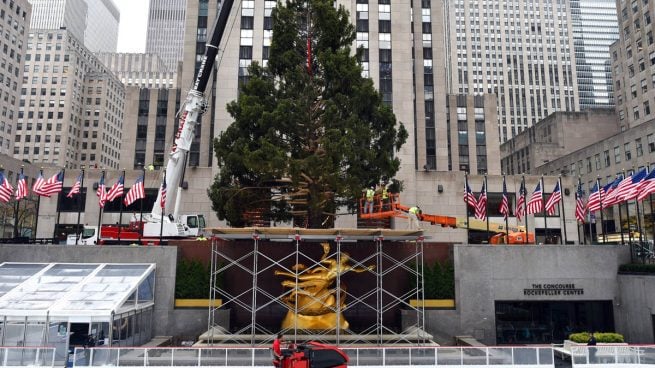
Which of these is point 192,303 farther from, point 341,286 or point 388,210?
point 388,210

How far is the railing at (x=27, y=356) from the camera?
1903 centimetres

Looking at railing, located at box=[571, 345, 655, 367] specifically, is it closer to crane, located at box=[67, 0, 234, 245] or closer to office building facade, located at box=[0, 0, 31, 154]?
crane, located at box=[67, 0, 234, 245]

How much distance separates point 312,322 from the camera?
25.5 metres

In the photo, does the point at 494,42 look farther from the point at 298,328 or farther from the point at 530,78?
the point at 298,328

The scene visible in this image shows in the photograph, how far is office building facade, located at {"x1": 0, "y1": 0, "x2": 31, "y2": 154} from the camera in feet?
313

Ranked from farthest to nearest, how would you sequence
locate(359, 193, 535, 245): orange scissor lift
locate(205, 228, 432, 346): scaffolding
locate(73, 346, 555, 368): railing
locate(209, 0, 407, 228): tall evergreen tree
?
locate(359, 193, 535, 245): orange scissor lift → locate(209, 0, 407, 228): tall evergreen tree → locate(205, 228, 432, 346): scaffolding → locate(73, 346, 555, 368): railing

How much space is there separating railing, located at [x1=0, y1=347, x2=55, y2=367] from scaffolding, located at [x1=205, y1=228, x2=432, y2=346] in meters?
7.74

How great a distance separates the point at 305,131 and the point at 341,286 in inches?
355

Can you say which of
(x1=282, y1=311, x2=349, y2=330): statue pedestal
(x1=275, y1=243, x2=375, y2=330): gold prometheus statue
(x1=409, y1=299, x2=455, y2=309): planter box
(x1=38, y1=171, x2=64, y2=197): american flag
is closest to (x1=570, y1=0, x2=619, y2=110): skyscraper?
(x1=409, y1=299, x2=455, y2=309): planter box

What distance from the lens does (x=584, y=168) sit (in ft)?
258

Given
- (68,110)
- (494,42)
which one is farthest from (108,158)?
(494,42)

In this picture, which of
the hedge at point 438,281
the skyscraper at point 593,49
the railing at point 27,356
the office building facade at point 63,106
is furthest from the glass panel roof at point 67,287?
the skyscraper at point 593,49

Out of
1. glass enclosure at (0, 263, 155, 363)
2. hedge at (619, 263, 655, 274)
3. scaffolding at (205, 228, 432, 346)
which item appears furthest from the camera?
hedge at (619, 263, 655, 274)

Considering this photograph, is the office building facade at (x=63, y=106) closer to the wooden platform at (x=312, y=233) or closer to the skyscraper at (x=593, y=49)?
the wooden platform at (x=312, y=233)
